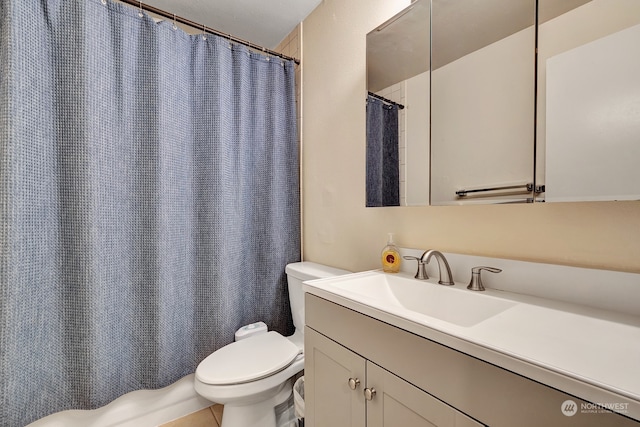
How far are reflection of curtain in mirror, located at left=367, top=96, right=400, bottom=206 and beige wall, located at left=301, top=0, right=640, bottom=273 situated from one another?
2.7 inches

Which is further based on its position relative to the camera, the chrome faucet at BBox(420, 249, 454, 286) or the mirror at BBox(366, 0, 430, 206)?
the mirror at BBox(366, 0, 430, 206)

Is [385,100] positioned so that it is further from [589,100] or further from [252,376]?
[252,376]

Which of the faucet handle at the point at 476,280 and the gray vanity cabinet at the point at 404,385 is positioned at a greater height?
the faucet handle at the point at 476,280

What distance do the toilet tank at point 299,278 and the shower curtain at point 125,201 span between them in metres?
0.12

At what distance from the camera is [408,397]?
1.94 ft

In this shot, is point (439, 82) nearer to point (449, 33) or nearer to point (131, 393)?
point (449, 33)

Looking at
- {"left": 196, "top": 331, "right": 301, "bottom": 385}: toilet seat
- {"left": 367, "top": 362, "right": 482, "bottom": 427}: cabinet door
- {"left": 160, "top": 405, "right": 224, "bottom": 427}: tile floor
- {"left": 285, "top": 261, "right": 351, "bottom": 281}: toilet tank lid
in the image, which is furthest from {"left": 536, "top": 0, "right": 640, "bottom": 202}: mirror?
{"left": 160, "top": 405, "right": 224, "bottom": 427}: tile floor

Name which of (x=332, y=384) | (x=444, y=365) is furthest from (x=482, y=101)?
(x=332, y=384)

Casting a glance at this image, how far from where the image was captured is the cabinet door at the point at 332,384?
72 centimetres

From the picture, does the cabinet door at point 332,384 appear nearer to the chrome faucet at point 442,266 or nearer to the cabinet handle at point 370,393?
the cabinet handle at point 370,393

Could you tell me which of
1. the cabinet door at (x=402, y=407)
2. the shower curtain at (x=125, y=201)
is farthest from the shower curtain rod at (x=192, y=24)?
the cabinet door at (x=402, y=407)

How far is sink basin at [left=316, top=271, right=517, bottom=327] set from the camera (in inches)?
28.1

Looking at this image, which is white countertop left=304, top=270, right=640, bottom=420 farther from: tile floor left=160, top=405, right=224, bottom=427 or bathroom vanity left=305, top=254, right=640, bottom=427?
tile floor left=160, top=405, right=224, bottom=427

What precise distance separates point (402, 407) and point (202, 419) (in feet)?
4.25
